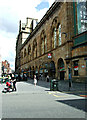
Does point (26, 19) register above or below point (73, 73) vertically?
above

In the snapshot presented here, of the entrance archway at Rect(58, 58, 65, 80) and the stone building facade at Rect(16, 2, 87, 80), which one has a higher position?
the stone building facade at Rect(16, 2, 87, 80)

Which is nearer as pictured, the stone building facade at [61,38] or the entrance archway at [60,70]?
the stone building facade at [61,38]

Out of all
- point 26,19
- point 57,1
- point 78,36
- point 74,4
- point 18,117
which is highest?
point 26,19

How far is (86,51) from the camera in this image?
18938 millimetres

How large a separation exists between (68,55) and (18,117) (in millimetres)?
19185

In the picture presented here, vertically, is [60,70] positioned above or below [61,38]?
below

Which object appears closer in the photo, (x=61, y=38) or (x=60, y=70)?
(x=61, y=38)

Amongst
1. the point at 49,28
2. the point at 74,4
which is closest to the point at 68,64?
the point at 74,4

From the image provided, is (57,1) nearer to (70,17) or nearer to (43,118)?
(70,17)

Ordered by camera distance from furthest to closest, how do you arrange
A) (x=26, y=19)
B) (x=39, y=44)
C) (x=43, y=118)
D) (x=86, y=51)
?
(x=26, y=19) → (x=39, y=44) → (x=86, y=51) → (x=43, y=118)

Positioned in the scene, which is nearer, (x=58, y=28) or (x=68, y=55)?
(x=68, y=55)

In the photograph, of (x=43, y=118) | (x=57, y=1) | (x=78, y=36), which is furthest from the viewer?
(x=57, y=1)

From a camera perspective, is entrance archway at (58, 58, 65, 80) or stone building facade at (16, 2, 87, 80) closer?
stone building facade at (16, 2, 87, 80)

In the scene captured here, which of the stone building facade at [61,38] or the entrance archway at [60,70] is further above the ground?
the stone building facade at [61,38]
